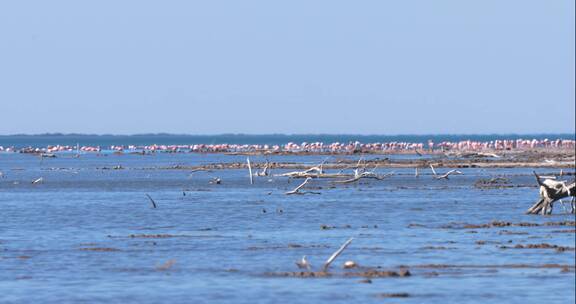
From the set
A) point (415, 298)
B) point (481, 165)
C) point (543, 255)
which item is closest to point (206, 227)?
point (543, 255)

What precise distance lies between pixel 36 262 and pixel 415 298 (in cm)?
1151

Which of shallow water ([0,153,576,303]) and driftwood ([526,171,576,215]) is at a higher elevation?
driftwood ([526,171,576,215])

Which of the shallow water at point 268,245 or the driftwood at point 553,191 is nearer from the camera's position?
the shallow water at point 268,245

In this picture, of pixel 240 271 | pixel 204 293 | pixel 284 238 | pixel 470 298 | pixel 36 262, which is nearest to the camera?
pixel 470 298

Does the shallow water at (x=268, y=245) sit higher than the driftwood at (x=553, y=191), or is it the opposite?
the driftwood at (x=553, y=191)

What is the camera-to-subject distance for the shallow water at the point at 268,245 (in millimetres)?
26734

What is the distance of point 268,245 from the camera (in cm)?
3628

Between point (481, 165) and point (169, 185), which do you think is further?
point (481, 165)

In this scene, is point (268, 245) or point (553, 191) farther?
point (553, 191)

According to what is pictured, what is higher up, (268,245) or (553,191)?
(553,191)

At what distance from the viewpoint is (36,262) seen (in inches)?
1300

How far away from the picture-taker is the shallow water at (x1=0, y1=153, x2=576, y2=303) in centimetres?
2673

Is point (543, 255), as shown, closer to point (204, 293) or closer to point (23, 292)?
point (204, 293)

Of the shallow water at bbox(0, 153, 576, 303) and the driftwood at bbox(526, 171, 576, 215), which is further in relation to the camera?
the driftwood at bbox(526, 171, 576, 215)
